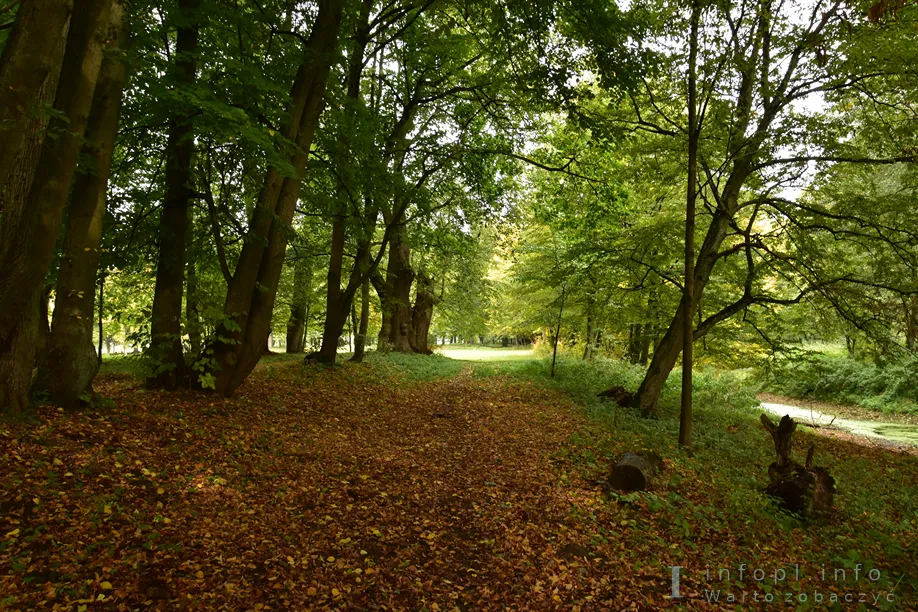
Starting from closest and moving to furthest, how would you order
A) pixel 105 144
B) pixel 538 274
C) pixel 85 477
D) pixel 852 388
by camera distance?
1. pixel 85 477
2. pixel 105 144
3. pixel 538 274
4. pixel 852 388

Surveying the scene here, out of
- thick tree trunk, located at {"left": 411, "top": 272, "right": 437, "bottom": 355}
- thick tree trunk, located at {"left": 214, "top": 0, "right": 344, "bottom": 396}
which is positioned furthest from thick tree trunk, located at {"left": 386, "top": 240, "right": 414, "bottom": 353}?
thick tree trunk, located at {"left": 214, "top": 0, "right": 344, "bottom": 396}

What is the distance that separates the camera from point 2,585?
2.83 m

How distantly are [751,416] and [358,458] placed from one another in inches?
555

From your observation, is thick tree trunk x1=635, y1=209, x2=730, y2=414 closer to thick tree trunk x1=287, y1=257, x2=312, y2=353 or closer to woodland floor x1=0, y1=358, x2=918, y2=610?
woodland floor x1=0, y1=358, x2=918, y2=610

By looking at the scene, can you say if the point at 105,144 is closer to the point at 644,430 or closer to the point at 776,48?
the point at 644,430

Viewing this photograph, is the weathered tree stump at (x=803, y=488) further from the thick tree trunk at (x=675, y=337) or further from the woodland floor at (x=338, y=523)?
the thick tree trunk at (x=675, y=337)

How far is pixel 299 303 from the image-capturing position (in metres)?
21.2

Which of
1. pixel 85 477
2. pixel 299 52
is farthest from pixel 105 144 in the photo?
pixel 85 477

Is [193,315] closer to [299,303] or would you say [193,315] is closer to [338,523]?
[338,523]

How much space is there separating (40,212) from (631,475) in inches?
305

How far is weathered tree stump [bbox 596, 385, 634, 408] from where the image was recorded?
12709 mm

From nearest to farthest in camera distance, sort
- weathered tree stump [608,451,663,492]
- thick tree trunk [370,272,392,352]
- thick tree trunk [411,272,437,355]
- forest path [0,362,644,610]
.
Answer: forest path [0,362,644,610] < weathered tree stump [608,451,663,492] < thick tree trunk [370,272,392,352] < thick tree trunk [411,272,437,355]

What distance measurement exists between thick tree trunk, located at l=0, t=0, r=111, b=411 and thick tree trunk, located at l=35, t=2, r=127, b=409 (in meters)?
0.52

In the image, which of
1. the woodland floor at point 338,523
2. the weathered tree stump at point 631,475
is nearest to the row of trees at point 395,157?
the woodland floor at point 338,523
